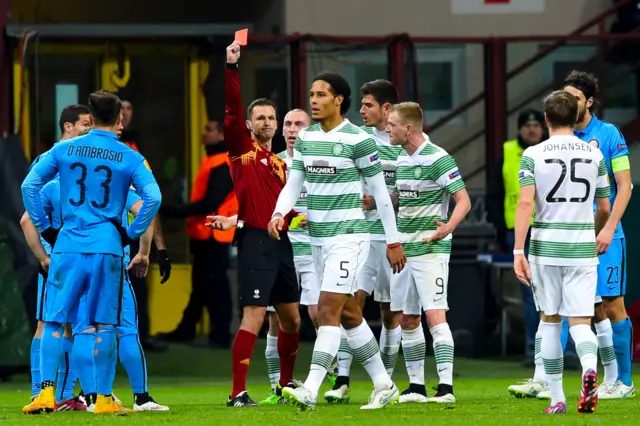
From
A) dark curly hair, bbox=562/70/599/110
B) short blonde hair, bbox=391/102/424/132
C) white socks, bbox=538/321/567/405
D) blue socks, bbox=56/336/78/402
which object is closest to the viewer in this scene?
white socks, bbox=538/321/567/405

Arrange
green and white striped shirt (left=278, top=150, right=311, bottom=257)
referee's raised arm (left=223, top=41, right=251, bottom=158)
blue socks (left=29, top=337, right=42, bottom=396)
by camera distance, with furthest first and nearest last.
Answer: green and white striped shirt (left=278, top=150, right=311, bottom=257)
blue socks (left=29, top=337, right=42, bottom=396)
referee's raised arm (left=223, top=41, right=251, bottom=158)

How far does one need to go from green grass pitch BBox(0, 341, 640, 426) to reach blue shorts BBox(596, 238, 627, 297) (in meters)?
0.73

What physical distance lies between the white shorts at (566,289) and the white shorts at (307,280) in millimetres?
2178

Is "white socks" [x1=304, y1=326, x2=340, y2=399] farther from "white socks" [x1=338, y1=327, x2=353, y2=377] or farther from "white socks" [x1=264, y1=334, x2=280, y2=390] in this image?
"white socks" [x1=264, y1=334, x2=280, y2=390]

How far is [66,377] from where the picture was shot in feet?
34.1

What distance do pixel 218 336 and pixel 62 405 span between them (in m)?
4.84

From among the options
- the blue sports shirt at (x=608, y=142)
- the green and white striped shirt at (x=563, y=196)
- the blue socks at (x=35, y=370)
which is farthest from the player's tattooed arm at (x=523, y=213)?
the blue socks at (x=35, y=370)

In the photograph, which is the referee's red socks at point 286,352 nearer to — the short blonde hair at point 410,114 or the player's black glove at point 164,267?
the player's black glove at point 164,267

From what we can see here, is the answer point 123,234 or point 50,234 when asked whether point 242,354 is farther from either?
point 50,234

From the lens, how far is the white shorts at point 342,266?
9.41 m

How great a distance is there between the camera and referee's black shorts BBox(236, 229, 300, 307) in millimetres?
10070

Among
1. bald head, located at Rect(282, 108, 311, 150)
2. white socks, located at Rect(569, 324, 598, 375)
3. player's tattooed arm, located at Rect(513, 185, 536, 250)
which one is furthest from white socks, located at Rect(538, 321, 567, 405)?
bald head, located at Rect(282, 108, 311, 150)

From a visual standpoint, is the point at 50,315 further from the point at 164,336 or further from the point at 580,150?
the point at 164,336

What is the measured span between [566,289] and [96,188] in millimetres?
2630
